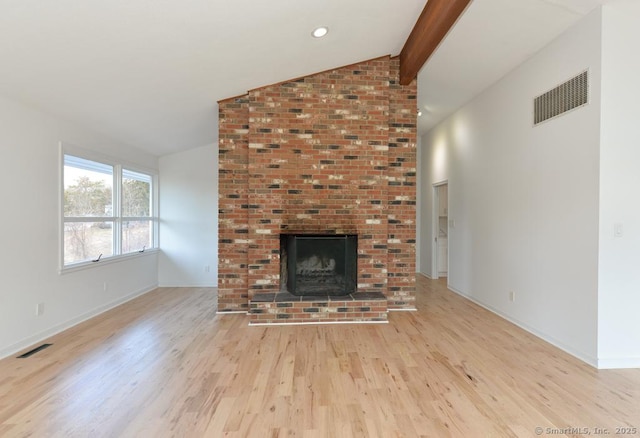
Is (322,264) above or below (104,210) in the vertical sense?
below

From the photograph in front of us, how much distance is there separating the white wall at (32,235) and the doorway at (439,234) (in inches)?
226

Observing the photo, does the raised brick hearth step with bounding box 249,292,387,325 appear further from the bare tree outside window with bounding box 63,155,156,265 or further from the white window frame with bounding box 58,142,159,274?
the bare tree outside window with bounding box 63,155,156,265

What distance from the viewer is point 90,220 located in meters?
4.01

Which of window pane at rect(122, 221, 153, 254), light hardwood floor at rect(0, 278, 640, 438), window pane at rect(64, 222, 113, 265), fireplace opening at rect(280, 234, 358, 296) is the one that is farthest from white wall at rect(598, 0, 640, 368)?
window pane at rect(122, 221, 153, 254)

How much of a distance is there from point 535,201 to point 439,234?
10.2 ft

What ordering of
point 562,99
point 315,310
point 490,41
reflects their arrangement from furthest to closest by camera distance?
point 315,310
point 490,41
point 562,99

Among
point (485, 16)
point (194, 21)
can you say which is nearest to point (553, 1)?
point (485, 16)

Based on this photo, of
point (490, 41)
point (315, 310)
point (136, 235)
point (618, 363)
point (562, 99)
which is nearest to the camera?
point (618, 363)

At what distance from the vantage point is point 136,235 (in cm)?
503

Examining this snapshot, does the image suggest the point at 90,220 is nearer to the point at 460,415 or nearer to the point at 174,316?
the point at 174,316

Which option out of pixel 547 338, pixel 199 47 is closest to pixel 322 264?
pixel 547 338

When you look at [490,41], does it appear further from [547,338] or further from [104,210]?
[104,210]

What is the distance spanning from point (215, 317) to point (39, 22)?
320 cm

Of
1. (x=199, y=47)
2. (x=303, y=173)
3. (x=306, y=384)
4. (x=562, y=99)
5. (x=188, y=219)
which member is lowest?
(x=306, y=384)
